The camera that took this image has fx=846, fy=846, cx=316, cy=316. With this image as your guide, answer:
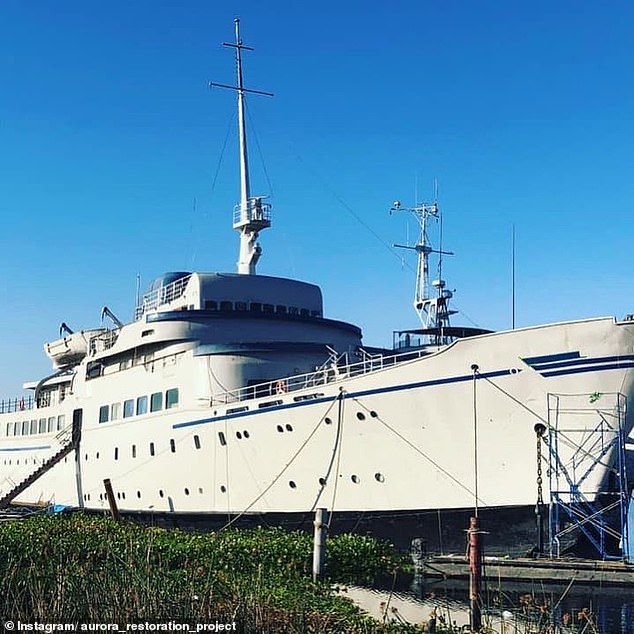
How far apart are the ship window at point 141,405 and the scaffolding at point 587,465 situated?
15.9m

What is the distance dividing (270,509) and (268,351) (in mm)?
5446

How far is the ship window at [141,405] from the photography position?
30.8m

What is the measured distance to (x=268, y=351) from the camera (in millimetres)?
27453

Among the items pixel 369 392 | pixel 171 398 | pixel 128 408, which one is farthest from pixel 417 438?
pixel 128 408

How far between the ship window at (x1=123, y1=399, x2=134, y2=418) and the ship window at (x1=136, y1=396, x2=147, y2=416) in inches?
18.1

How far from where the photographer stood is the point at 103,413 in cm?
3406

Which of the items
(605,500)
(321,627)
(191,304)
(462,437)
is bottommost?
(321,627)

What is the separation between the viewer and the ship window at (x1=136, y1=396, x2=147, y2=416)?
30844 mm

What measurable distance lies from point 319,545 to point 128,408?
14951 mm

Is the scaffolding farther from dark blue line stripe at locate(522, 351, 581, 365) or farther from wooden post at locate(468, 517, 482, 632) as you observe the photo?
wooden post at locate(468, 517, 482, 632)

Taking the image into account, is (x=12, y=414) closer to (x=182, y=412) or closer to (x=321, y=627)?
(x=182, y=412)

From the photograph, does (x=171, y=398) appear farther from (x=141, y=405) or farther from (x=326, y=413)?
(x=326, y=413)

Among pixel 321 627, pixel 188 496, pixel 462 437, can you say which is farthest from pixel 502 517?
pixel 188 496

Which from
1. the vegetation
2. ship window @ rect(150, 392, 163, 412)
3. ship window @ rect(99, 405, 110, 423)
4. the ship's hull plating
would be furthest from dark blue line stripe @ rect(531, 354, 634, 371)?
ship window @ rect(99, 405, 110, 423)
